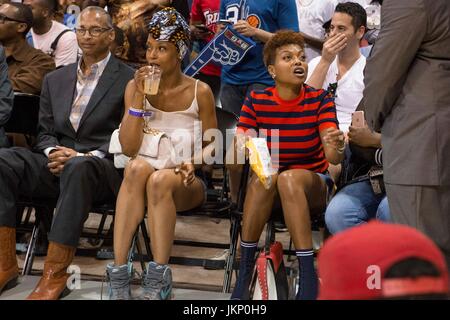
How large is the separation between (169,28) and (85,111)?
0.80m

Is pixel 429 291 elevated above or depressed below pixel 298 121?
below

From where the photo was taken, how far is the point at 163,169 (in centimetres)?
435

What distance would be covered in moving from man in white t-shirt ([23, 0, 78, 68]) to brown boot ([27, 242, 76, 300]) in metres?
2.16

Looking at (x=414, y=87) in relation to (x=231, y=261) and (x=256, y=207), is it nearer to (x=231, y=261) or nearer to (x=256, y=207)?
(x=256, y=207)

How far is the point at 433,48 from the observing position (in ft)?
10.3

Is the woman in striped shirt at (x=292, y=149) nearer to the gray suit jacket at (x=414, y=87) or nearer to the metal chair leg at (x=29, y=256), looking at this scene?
the gray suit jacket at (x=414, y=87)

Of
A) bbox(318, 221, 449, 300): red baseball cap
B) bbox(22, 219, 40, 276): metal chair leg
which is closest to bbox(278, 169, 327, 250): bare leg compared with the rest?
bbox(22, 219, 40, 276): metal chair leg

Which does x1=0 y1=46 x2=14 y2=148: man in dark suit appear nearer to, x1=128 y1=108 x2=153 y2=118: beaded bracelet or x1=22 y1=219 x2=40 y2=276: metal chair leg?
x1=22 y1=219 x2=40 y2=276: metal chair leg

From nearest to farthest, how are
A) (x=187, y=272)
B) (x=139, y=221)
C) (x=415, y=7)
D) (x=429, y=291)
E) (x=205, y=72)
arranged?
(x=429, y=291) < (x=415, y=7) < (x=139, y=221) < (x=187, y=272) < (x=205, y=72)

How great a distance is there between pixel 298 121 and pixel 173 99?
30.0 inches

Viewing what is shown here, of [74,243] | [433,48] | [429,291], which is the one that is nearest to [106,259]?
[74,243]

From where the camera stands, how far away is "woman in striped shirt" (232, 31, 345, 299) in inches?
164
